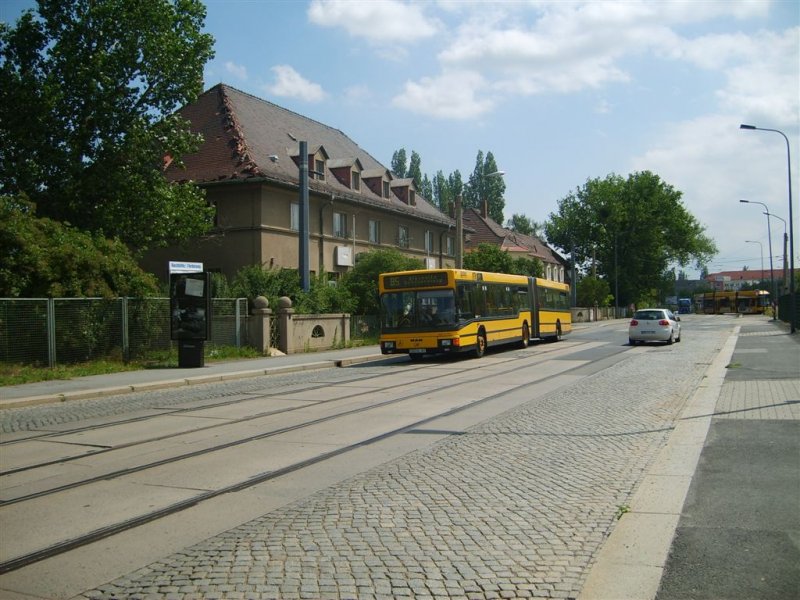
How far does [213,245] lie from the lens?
3478 cm

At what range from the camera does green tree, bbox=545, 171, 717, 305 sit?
89125 mm

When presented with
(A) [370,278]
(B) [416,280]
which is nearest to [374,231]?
(A) [370,278]

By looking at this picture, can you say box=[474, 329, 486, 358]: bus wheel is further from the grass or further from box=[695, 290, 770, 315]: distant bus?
box=[695, 290, 770, 315]: distant bus

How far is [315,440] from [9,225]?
13.3 m

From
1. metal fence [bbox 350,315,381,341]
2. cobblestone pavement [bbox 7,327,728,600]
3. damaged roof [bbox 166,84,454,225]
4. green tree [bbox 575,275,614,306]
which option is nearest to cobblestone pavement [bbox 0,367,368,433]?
cobblestone pavement [bbox 7,327,728,600]

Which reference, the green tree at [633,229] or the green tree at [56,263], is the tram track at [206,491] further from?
the green tree at [633,229]

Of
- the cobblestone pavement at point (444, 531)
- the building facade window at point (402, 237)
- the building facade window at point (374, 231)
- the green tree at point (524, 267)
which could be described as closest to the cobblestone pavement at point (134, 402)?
the cobblestone pavement at point (444, 531)

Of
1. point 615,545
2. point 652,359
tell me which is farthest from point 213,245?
point 615,545

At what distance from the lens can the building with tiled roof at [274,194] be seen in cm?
3397

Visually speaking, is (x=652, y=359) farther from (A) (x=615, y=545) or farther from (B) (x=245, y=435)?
(A) (x=615, y=545)

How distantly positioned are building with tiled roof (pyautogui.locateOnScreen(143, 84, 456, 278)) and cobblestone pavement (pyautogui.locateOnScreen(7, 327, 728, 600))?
26697 mm

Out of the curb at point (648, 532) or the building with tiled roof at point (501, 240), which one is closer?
the curb at point (648, 532)

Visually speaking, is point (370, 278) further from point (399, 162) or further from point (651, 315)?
point (399, 162)

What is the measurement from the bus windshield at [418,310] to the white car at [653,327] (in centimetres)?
1116
